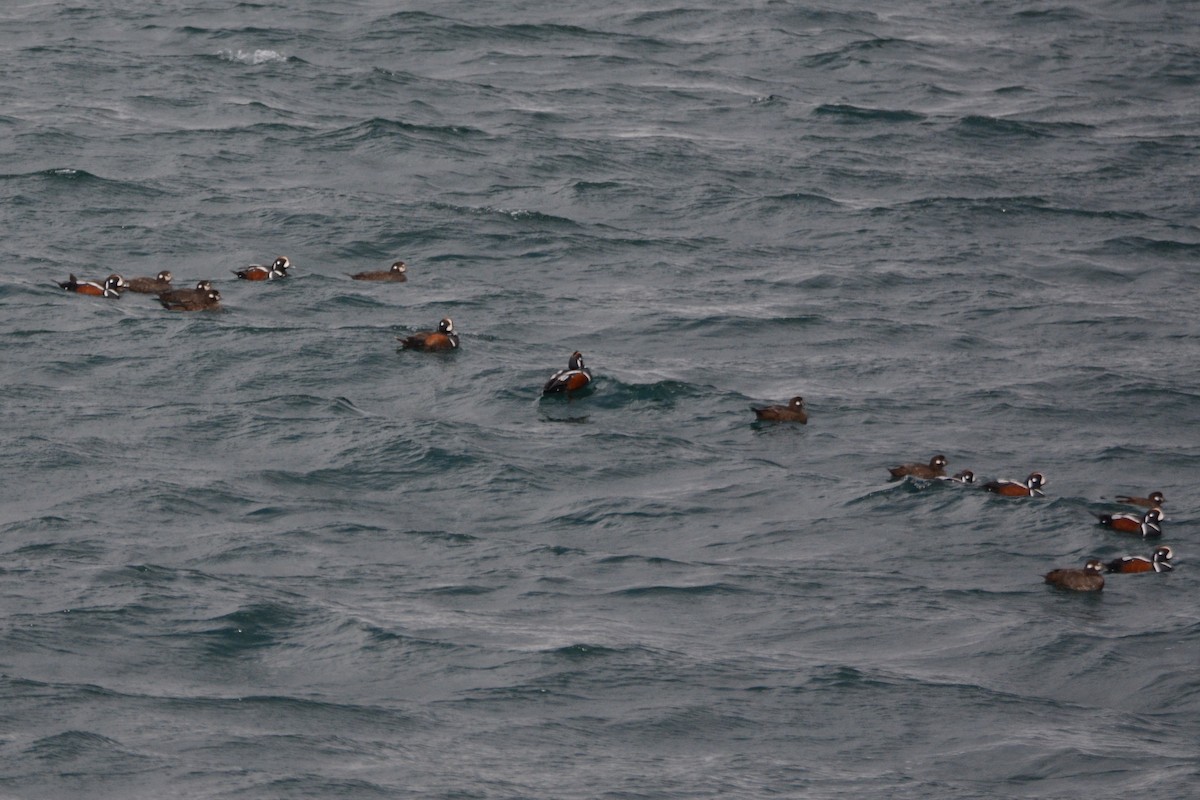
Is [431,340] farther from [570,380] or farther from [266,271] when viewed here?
[266,271]

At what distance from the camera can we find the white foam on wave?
39750mm

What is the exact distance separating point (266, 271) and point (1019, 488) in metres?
11.6

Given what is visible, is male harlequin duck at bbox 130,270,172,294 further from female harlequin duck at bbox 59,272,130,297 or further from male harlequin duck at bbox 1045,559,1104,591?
male harlequin duck at bbox 1045,559,1104,591

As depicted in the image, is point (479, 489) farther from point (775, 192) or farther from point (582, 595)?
point (775, 192)

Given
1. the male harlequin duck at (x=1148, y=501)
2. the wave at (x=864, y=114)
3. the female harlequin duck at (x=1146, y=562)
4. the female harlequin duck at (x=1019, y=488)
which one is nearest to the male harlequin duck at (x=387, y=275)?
the female harlequin duck at (x=1019, y=488)

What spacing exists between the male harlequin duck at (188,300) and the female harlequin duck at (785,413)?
7.76 m

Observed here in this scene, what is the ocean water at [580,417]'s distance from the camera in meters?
17.4

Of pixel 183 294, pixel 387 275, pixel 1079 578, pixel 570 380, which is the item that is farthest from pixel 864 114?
pixel 1079 578

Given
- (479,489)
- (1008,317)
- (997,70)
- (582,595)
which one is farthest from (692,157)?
(582,595)

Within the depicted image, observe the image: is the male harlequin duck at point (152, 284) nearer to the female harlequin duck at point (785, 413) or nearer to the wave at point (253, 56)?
the female harlequin duck at point (785, 413)

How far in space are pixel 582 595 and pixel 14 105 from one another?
21.0 m

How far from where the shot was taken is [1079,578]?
20625mm

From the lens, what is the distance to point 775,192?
34.2m

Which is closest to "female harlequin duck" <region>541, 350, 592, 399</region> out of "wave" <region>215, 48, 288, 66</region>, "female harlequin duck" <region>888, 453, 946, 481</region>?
"female harlequin duck" <region>888, 453, 946, 481</region>
